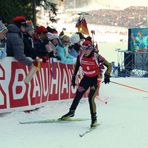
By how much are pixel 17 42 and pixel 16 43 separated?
30 millimetres

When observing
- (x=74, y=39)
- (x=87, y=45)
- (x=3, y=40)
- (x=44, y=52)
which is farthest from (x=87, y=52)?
(x=74, y=39)

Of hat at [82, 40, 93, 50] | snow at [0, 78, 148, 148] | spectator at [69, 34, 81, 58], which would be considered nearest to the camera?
snow at [0, 78, 148, 148]

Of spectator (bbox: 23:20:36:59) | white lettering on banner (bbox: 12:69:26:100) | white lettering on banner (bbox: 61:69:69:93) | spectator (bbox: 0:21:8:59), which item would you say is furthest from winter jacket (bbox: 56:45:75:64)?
spectator (bbox: 0:21:8:59)

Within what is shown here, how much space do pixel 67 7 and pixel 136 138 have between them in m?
76.5

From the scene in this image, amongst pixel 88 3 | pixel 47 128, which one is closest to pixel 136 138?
pixel 47 128

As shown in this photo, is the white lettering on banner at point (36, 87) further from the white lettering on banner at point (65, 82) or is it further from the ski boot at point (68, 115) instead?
the white lettering on banner at point (65, 82)

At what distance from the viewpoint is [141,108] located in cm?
1057

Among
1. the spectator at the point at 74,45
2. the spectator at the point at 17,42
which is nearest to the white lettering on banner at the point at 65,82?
the spectator at the point at 74,45

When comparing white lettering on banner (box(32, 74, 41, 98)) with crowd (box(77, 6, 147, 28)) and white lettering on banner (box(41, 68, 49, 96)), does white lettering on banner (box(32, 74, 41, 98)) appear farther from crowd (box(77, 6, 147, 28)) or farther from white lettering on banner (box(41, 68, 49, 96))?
crowd (box(77, 6, 147, 28))

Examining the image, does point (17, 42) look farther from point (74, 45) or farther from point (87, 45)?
point (74, 45)

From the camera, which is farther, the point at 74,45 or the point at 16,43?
the point at 74,45

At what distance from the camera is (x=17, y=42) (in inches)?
327

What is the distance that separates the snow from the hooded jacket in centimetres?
100

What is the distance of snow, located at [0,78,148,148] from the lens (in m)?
6.61
